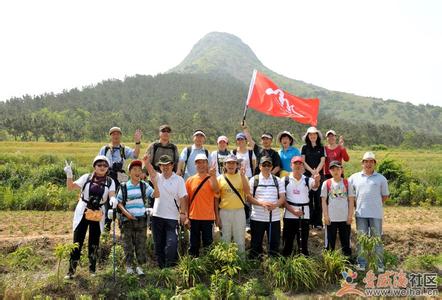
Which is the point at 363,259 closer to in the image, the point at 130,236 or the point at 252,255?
the point at 252,255

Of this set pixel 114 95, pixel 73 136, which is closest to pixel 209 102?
pixel 114 95

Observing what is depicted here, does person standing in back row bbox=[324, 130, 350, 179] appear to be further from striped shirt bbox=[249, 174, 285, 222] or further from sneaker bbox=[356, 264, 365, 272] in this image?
sneaker bbox=[356, 264, 365, 272]

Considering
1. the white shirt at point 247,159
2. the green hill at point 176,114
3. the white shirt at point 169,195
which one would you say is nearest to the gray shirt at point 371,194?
the white shirt at point 247,159

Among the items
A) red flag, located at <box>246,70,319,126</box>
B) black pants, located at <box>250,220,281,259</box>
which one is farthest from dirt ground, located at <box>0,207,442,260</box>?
red flag, located at <box>246,70,319,126</box>

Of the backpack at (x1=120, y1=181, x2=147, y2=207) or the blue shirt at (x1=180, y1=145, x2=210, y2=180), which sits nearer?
the backpack at (x1=120, y1=181, x2=147, y2=207)

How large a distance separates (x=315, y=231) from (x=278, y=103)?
2.88 meters

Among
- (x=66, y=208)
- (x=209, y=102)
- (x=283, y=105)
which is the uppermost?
(x=209, y=102)

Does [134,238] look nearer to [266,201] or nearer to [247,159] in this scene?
[266,201]

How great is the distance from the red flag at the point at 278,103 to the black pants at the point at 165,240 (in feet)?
11.1

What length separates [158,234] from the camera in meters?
6.79

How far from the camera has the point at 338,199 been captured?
6.96 meters

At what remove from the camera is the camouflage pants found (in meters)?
6.62

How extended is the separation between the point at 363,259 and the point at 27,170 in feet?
45.5

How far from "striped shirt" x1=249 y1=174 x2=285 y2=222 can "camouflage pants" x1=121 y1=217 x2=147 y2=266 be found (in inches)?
76.4
